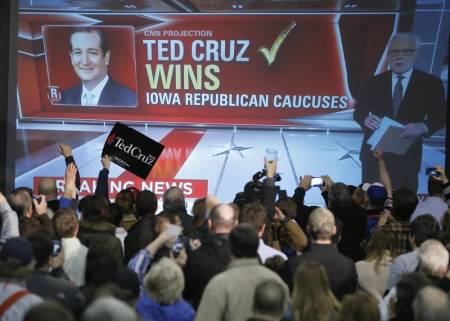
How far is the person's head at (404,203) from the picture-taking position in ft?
15.8

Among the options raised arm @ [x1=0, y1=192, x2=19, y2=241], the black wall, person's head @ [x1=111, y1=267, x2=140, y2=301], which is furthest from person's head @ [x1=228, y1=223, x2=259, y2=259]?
the black wall

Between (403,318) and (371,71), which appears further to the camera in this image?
(371,71)

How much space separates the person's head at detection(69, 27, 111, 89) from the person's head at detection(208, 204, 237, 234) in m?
4.73

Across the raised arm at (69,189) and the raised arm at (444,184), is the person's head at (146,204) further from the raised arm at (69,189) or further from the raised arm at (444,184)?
the raised arm at (444,184)

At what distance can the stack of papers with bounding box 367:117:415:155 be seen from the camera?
8.12 metres

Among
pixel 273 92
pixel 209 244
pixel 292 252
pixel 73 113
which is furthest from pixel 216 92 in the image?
pixel 209 244

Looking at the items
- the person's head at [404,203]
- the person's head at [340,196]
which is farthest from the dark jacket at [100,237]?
the person's head at [404,203]

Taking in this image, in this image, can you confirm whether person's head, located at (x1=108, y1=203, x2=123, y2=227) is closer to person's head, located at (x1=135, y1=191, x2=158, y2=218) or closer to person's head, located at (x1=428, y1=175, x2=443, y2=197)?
person's head, located at (x1=135, y1=191, x2=158, y2=218)

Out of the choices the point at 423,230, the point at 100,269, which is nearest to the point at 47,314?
the point at 100,269

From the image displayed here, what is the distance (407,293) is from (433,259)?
1.57 ft

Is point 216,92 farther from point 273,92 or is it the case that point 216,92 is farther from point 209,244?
point 209,244

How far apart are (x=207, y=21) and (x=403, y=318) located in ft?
17.6

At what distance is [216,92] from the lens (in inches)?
325

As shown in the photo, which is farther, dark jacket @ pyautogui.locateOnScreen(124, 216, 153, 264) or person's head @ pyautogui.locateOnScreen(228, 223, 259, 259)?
dark jacket @ pyautogui.locateOnScreen(124, 216, 153, 264)
